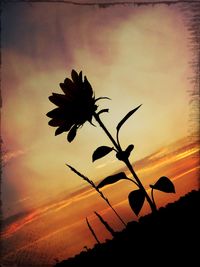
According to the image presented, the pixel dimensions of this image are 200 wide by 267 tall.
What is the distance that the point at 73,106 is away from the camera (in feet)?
3.67

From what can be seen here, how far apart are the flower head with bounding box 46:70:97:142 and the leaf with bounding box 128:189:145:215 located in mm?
257

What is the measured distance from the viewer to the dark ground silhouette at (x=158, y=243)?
0.78 metres

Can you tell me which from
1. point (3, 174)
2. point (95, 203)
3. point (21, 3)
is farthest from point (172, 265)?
point (21, 3)

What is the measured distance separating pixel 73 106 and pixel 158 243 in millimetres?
484

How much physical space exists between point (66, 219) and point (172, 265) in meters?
1.13

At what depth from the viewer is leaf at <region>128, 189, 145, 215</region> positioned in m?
0.97

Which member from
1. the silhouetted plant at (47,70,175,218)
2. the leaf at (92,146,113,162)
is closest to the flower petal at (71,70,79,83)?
the silhouetted plant at (47,70,175,218)

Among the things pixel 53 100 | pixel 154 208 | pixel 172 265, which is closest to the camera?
pixel 172 265

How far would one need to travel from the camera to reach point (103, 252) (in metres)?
0.98

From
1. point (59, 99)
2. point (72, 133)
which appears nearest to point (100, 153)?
point (72, 133)

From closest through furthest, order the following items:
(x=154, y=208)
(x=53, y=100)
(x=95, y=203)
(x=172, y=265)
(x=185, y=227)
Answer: (x=172, y=265), (x=185, y=227), (x=154, y=208), (x=53, y=100), (x=95, y=203)

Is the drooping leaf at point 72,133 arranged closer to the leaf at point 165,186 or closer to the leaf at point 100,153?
the leaf at point 100,153

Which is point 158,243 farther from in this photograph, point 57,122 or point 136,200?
point 57,122

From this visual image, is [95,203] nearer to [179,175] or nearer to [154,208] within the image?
[179,175]
